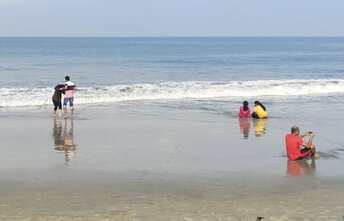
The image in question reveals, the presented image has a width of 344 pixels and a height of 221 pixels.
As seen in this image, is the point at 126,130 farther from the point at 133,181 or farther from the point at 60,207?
the point at 60,207

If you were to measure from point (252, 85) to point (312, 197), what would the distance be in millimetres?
22712

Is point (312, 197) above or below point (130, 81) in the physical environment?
below

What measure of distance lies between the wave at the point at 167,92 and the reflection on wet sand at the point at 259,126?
8.27 meters

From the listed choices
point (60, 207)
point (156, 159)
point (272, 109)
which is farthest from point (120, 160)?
point (272, 109)

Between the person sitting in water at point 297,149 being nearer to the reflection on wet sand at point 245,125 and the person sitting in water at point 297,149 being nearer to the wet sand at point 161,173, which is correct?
the wet sand at point 161,173

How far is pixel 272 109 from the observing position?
2166cm

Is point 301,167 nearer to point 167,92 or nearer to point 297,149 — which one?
point 297,149

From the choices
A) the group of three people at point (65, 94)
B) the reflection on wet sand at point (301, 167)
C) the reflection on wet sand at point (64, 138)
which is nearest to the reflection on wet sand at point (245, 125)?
the reflection on wet sand at point (301, 167)

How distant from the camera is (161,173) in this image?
10312 mm

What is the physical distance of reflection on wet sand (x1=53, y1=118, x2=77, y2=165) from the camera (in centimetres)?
1233

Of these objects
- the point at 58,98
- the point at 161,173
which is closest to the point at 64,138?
the point at 58,98

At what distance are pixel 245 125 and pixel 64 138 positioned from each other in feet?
18.8

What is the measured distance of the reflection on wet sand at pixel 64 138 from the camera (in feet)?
40.4

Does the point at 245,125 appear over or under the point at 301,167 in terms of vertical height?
over
